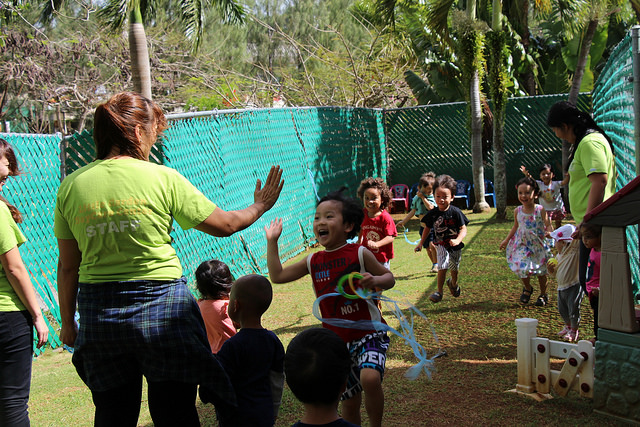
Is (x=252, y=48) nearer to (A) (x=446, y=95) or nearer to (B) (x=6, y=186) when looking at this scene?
(A) (x=446, y=95)

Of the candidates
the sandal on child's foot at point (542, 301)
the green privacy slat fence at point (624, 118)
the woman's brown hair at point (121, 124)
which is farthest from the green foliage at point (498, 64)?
the woman's brown hair at point (121, 124)

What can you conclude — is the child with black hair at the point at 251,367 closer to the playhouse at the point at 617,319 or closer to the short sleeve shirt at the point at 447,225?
the playhouse at the point at 617,319

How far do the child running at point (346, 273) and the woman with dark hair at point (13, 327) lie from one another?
4.33 ft

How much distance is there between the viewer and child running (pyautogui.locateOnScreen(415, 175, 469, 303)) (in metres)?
6.88

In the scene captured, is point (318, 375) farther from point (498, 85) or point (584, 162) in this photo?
point (498, 85)

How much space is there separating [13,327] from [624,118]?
6002 mm

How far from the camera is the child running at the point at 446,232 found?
6883 millimetres

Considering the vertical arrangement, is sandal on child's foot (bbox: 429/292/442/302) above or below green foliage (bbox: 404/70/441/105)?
below

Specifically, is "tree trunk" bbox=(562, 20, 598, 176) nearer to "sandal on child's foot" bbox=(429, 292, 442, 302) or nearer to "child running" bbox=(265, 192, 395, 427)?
"sandal on child's foot" bbox=(429, 292, 442, 302)

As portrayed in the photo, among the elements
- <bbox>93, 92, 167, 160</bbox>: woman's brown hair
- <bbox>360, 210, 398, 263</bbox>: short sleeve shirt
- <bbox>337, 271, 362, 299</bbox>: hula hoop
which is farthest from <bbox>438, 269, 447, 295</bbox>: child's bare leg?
<bbox>93, 92, 167, 160</bbox>: woman's brown hair

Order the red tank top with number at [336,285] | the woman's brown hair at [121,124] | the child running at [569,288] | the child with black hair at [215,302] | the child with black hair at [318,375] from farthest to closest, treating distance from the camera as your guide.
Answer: the child running at [569,288], the child with black hair at [215,302], the red tank top with number at [336,285], the woman's brown hair at [121,124], the child with black hair at [318,375]

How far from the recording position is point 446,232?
7.02m

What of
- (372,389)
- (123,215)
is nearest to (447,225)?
(372,389)

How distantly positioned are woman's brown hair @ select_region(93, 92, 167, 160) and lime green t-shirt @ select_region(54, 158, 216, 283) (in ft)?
0.27
